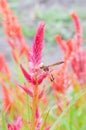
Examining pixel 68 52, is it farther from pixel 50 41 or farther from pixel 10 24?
pixel 50 41

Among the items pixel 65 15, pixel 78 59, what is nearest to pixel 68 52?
pixel 78 59

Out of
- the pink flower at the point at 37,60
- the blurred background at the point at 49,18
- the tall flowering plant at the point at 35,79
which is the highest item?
the pink flower at the point at 37,60

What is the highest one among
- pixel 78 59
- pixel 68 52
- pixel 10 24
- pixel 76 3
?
pixel 10 24

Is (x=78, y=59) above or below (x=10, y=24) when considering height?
below

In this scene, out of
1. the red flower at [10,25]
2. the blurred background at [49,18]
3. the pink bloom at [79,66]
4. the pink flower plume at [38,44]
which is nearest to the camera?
the pink flower plume at [38,44]

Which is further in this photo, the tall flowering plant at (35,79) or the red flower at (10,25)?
the red flower at (10,25)

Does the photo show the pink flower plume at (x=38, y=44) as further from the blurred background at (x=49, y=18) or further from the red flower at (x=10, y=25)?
the blurred background at (x=49, y=18)

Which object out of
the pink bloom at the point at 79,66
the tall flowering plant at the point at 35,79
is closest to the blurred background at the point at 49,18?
the pink bloom at the point at 79,66

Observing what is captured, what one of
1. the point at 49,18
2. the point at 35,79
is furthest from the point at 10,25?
the point at 49,18
